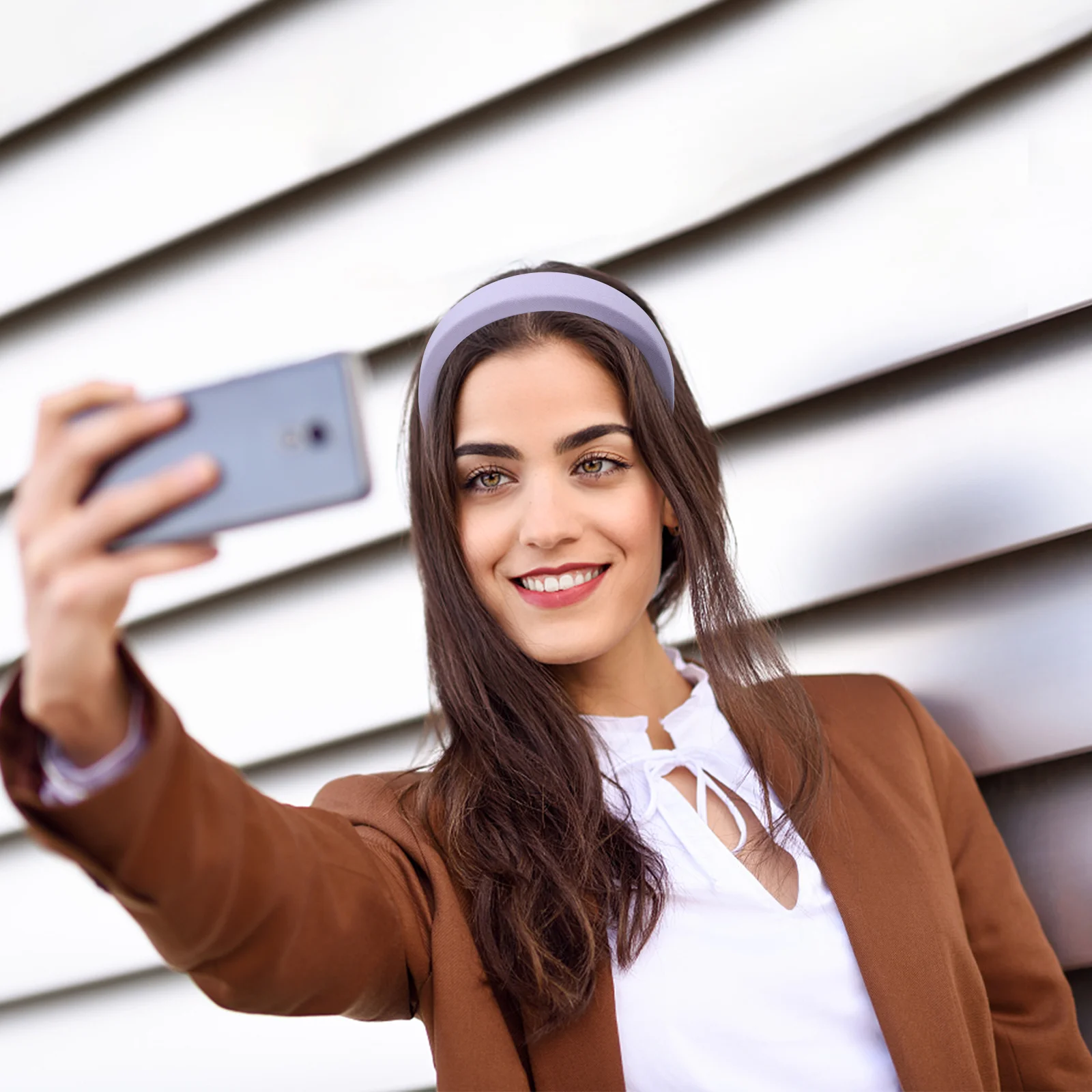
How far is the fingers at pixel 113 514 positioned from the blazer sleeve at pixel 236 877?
0.11m

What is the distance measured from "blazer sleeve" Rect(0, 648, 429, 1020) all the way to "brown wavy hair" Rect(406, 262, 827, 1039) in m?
0.12

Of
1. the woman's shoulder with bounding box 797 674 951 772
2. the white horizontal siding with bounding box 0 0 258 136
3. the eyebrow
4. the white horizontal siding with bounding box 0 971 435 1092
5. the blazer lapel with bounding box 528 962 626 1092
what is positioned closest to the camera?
the blazer lapel with bounding box 528 962 626 1092

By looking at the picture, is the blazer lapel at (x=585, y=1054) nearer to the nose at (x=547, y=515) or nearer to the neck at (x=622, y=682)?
the neck at (x=622, y=682)

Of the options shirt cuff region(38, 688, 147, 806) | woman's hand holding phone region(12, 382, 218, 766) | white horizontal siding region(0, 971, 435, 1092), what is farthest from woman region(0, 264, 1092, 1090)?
white horizontal siding region(0, 971, 435, 1092)

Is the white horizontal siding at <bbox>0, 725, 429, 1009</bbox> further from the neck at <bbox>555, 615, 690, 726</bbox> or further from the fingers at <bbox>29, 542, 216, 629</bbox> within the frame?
the fingers at <bbox>29, 542, 216, 629</bbox>

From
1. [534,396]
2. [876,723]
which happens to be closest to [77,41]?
[534,396]

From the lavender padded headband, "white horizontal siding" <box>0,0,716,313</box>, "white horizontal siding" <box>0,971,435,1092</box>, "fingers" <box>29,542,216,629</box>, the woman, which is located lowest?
"white horizontal siding" <box>0,971,435,1092</box>

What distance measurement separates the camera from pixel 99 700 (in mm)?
816

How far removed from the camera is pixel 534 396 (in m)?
1.46

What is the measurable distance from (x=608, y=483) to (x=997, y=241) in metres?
0.64

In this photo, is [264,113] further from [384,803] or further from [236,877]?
[236,877]

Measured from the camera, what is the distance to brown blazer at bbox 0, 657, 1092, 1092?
0.89 meters

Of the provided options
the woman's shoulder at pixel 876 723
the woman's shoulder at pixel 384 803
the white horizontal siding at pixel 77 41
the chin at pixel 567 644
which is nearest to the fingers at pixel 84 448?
the woman's shoulder at pixel 384 803

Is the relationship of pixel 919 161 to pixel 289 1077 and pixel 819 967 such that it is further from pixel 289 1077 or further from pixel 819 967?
pixel 289 1077
